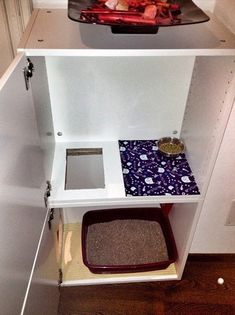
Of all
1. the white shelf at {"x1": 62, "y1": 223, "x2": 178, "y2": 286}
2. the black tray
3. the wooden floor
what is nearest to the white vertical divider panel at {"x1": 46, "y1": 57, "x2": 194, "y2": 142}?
the black tray

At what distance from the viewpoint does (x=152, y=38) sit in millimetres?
733

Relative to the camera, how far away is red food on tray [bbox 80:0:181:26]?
2.12 feet

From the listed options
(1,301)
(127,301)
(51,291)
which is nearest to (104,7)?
(1,301)

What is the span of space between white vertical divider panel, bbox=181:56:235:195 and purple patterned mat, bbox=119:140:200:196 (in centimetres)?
4

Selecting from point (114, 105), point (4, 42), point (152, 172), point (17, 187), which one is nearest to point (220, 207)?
point (152, 172)

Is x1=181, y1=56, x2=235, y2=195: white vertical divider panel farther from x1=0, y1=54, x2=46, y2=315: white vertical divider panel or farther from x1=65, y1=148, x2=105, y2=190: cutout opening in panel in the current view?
x1=0, y1=54, x2=46, y2=315: white vertical divider panel

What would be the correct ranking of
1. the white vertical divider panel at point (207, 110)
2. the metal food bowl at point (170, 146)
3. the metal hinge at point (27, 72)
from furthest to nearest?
1. the metal food bowl at point (170, 146)
2. the white vertical divider panel at point (207, 110)
3. the metal hinge at point (27, 72)

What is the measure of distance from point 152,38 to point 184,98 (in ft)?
1.42

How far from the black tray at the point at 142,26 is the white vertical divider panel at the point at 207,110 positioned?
158 mm

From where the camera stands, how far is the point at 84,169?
1153 mm

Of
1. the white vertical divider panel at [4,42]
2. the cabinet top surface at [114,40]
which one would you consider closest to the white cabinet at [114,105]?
the cabinet top surface at [114,40]

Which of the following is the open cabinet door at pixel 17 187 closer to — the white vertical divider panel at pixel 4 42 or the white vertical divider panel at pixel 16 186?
the white vertical divider panel at pixel 16 186

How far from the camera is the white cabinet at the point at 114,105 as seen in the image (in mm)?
700

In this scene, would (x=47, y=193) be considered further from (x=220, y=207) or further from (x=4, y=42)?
(x=220, y=207)
